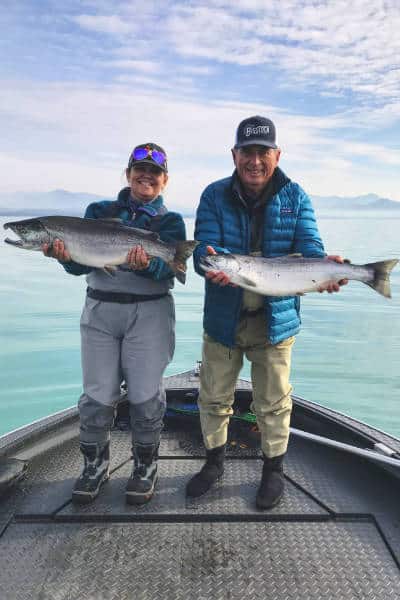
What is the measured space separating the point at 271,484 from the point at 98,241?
2439 millimetres

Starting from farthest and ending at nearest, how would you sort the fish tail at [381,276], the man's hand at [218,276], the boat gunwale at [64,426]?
the boat gunwale at [64,426], the fish tail at [381,276], the man's hand at [218,276]

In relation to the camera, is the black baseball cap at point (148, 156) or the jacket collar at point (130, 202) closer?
the black baseball cap at point (148, 156)

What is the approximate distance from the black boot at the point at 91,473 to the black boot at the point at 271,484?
131 cm

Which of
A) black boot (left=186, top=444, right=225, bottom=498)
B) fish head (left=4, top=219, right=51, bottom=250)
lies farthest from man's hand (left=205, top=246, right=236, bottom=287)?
black boot (left=186, top=444, right=225, bottom=498)

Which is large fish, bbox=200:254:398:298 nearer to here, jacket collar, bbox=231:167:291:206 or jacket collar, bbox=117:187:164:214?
jacket collar, bbox=231:167:291:206

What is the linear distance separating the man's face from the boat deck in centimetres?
260

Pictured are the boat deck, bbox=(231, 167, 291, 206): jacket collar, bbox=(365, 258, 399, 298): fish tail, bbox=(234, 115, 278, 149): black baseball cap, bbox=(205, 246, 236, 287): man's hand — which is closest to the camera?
the boat deck

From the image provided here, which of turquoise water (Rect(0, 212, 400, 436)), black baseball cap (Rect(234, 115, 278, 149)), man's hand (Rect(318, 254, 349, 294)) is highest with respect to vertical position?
black baseball cap (Rect(234, 115, 278, 149))

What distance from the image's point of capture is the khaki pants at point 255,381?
372 cm

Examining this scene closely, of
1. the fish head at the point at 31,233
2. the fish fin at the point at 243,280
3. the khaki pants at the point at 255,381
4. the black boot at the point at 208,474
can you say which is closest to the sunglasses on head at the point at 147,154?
the fish head at the point at 31,233

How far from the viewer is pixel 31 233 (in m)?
3.73

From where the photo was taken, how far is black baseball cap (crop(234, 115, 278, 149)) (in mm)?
3521

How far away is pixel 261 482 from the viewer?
12.4 ft

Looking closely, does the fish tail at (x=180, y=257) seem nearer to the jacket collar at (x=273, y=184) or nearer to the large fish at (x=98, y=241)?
the large fish at (x=98, y=241)
